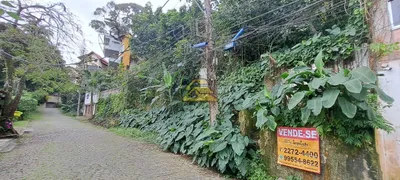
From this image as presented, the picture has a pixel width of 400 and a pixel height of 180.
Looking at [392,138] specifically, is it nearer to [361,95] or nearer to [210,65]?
[361,95]

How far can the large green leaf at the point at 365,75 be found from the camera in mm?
3217

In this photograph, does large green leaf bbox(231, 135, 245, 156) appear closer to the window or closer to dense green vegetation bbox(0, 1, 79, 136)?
the window

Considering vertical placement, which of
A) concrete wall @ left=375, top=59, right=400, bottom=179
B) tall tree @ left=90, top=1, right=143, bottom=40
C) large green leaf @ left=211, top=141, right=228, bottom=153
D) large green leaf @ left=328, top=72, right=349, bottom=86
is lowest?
large green leaf @ left=211, top=141, right=228, bottom=153

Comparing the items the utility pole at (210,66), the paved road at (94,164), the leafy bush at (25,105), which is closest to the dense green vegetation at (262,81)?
the utility pole at (210,66)

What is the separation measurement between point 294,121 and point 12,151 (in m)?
7.54

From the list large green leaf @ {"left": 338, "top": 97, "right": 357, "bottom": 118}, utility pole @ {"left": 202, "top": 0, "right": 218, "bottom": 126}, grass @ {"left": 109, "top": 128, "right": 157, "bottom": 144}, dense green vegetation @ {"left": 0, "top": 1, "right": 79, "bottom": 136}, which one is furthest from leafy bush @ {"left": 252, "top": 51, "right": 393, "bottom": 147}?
grass @ {"left": 109, "top": 128, "right": 157, "bottom": 144}

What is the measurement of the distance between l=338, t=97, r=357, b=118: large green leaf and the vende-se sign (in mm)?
649

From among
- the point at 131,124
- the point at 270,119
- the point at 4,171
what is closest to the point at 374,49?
the point at 270,119

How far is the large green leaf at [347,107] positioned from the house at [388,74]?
0.69 m

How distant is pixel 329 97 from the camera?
10.9 feet

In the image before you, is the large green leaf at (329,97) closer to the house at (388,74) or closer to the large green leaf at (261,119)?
the house at (388,74)

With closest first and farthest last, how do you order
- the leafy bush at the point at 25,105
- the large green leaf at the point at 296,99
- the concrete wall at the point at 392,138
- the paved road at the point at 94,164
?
the concrete wall at the point at 392,138, the large green leaf at the point at 296,99, the paved road at the point at 94,164, the leafy bush at the point at 25,105

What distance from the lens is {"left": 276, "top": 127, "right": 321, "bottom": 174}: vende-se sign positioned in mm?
3746

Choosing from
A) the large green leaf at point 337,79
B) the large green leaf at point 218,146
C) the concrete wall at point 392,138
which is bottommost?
the large green leaf at point 218,146
